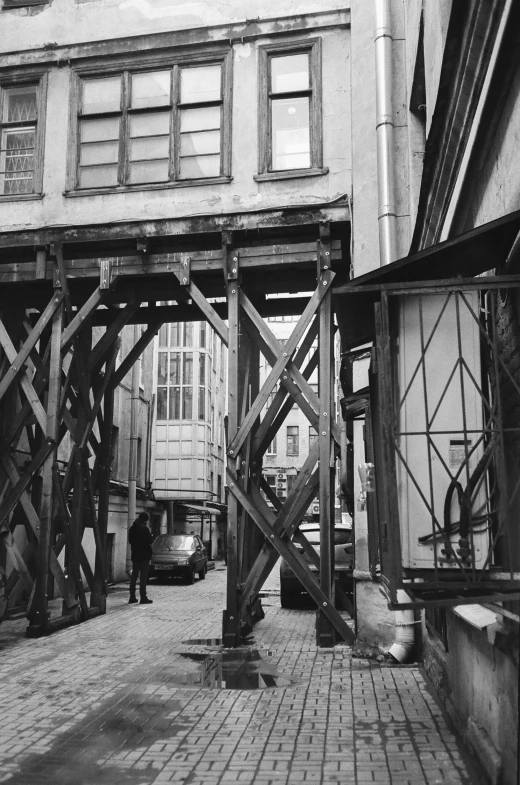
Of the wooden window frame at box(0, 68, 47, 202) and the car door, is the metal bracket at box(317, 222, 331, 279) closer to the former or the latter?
the wooden window frame at box(0, 68, 47, 202)

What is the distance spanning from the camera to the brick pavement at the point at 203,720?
5.22 m

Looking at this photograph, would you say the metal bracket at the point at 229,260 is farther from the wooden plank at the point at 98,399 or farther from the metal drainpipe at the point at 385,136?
the wooden plank at the point at 98,399

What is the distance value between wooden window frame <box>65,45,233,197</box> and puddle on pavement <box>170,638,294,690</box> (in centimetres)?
691

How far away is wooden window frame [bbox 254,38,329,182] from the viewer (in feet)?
38.8

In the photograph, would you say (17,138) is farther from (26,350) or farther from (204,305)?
(204,305)

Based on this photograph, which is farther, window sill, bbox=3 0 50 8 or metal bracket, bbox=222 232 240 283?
window sill, bbox=3 0 50 8

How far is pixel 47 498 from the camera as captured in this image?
11625 millimetres

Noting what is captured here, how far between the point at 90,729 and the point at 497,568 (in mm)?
3605

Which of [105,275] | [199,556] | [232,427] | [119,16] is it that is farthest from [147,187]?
[199,556]

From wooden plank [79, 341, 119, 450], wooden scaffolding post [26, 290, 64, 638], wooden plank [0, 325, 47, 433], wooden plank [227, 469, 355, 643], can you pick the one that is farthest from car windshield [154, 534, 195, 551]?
wooden plank [227, 469, 355, 643]

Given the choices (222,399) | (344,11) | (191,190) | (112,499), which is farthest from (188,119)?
(222,399)

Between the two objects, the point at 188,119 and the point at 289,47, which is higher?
the point at 289,47

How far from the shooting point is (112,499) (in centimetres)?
2203

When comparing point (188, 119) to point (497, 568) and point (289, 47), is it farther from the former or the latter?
point (497, 568)
